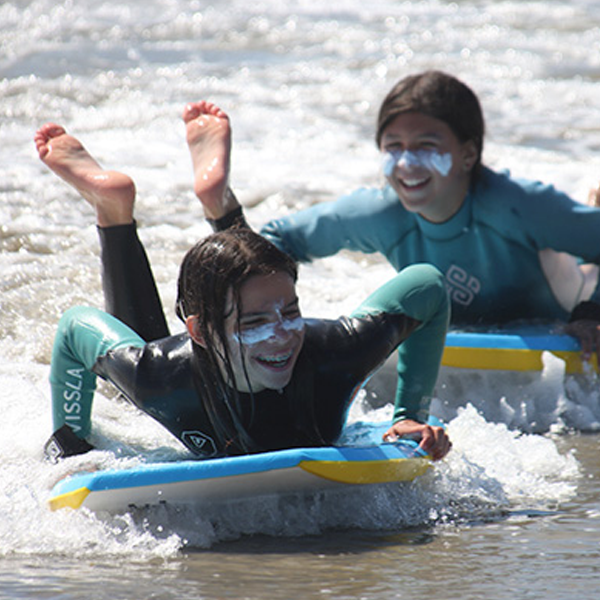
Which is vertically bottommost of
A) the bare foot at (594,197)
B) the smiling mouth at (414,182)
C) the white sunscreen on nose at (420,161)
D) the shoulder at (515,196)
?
the bare foot at (594,197)

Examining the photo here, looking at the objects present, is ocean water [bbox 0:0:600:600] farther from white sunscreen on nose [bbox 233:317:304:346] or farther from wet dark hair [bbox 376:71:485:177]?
wet dark hair [bbox 376:71:485:177]

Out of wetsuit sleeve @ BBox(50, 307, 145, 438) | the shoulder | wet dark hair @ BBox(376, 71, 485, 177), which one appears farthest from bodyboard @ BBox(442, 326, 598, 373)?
wetsuit sleeve @ BBox(50, 307, 145, 438)

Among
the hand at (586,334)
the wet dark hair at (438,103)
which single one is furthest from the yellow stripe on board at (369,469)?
the wet dark hair at (438,103)

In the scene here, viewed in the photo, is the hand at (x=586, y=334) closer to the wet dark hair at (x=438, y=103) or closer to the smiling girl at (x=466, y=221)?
the smiling girl at (x=466, y=221)

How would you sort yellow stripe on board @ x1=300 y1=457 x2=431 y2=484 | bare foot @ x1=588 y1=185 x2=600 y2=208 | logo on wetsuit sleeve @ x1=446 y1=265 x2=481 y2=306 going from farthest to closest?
bare foot @ x1=588 y1=185 x2=600 y2=208 < logo on wetsuit sleeve @ x1=446 y1=265 x2=481 y2=306 < yellow stripe on board @ x1=300 y1=457 x2=431 y2=484

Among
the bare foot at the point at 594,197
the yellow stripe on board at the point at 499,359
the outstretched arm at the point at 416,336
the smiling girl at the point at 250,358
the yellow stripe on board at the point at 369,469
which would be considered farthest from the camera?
the bare foot at the point at 594,197

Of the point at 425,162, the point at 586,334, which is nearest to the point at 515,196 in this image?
the point at 425,162

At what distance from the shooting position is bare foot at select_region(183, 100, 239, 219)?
189 inches

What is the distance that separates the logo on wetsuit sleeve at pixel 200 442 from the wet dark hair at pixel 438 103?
194 cm

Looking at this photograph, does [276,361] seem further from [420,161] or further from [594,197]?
[594,197]

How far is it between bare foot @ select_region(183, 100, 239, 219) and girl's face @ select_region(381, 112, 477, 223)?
0.67 m

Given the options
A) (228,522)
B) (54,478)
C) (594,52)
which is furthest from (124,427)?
(594,52)

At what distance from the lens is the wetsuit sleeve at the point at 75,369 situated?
12.1 feet

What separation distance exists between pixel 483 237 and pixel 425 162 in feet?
1.35
